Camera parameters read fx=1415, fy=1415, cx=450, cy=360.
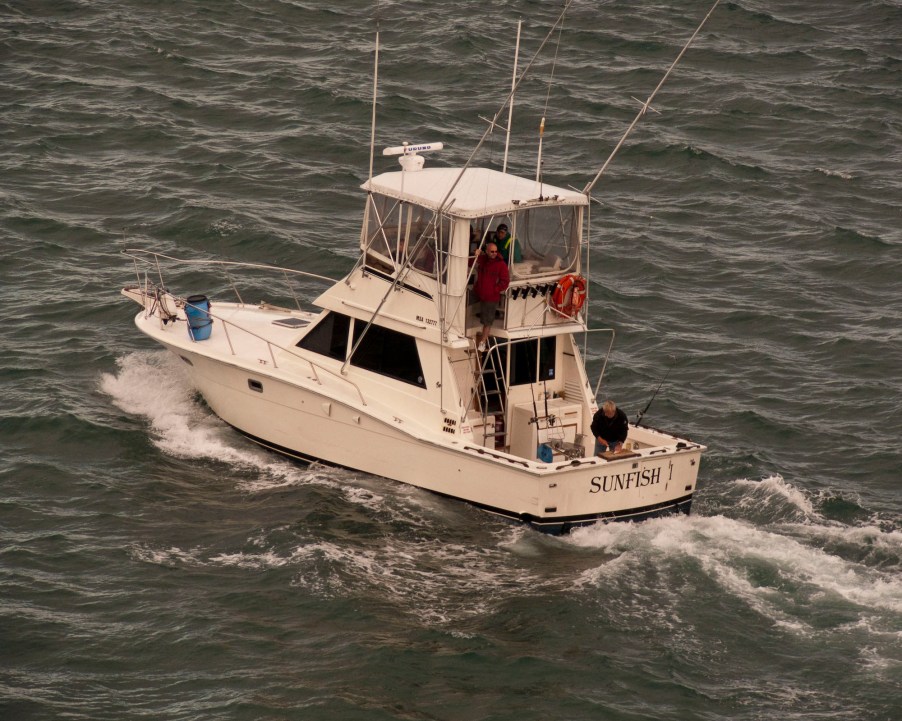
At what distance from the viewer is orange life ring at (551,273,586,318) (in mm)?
18062

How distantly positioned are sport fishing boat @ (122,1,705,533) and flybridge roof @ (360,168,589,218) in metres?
0.03

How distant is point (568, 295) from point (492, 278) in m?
1.17

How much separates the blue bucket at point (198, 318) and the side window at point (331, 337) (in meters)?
1.69

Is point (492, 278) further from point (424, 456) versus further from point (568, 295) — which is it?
point (424, 456)

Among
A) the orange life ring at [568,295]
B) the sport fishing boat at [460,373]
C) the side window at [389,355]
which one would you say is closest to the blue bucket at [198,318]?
the sport fishing boat at [460,373]

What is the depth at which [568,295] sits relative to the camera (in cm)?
1814

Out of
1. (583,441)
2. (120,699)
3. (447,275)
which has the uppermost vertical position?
(447,275)

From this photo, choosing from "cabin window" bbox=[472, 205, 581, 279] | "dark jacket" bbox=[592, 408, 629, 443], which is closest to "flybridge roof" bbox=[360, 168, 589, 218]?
"cabin window" bbox=[472, 205, 581, 279]

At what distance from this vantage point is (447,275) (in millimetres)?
17781

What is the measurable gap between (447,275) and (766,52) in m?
20.9

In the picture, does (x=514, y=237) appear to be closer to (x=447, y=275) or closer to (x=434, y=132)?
(x=447, y=275)

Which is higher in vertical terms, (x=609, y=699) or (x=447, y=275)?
(x=447, y=275)

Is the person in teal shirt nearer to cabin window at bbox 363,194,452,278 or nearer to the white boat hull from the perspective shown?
cabin window at bbox 363,194,452,278

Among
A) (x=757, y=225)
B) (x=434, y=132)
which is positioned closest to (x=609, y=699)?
(x=757, y=225)
